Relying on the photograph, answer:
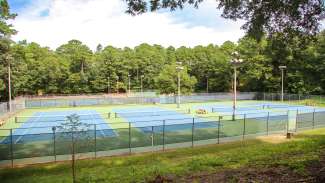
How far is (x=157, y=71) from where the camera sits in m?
104

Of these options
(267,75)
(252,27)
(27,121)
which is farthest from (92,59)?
(252,27)

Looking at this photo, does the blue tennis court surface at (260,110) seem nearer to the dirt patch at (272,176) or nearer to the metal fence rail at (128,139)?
the metal fence rail at (128,139)

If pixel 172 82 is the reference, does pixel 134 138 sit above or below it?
below

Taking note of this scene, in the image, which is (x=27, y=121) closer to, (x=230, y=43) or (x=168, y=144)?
(x=168, y=144)

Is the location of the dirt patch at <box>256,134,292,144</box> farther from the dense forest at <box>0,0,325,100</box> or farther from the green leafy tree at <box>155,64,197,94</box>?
the green leafy tree at <box>155,64,197,94</box>

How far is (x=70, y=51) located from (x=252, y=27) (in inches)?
4656

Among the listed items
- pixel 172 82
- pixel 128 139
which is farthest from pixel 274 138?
pixel 172 82

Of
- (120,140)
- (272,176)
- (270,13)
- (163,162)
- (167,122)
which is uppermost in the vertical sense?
(270,13)

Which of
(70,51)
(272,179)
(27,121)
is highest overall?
(70,51)

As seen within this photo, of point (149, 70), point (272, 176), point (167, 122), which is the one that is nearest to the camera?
point (272, 176)

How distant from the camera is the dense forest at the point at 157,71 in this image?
6856 cm

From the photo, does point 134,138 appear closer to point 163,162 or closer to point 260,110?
Result: point 163,162

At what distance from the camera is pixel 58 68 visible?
8500 centimetres

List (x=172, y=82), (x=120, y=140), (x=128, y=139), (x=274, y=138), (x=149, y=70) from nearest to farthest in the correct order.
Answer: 1. (x=274, y=138)
2. (x=120, y=140)
3. (x=128, y=139)
4. (x=172, y=82)
5. (x=149, y=70)
